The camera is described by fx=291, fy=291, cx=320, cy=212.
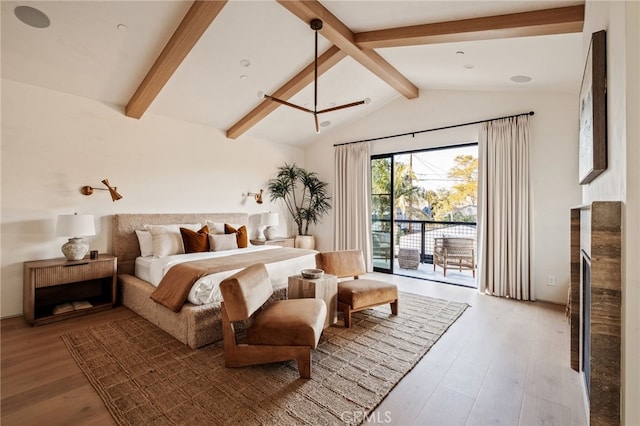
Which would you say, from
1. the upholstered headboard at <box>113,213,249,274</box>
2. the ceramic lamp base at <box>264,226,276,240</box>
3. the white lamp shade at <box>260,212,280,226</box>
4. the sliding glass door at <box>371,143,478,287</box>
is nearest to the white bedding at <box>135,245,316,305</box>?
the upholstered headboard at <box>113,213,249,274</box>

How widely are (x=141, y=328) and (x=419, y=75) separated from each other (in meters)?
4.86

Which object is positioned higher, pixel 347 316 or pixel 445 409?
pixel 347 316

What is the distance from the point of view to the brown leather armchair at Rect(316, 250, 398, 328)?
10.2 ft

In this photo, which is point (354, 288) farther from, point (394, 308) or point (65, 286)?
point (65, 286)

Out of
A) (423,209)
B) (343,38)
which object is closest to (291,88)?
(343,38)

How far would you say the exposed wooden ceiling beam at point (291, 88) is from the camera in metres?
3.70

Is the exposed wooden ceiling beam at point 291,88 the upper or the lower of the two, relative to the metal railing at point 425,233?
upper

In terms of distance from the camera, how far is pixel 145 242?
3.99 metres

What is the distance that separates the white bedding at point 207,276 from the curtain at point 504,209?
260cm

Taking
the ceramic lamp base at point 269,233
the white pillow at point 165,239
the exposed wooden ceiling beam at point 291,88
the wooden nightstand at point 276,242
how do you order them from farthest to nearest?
the ceramic lamp base at point 269,233
the wooden nightstand at point 276,242
the white pillow at point 165,239
the exposed wooden ceiling beam at point 291,88

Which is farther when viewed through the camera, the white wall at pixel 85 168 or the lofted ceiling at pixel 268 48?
the white wall at pixel 85 168

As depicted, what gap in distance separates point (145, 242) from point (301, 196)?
338cm

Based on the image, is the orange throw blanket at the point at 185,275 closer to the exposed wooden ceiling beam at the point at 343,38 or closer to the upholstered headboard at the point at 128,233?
the upholstered headboard at the point at 128,233

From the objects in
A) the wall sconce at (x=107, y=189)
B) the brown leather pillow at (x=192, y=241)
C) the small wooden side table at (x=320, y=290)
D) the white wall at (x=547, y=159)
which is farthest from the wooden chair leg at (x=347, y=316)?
the wall sconce at (x=107, y=189)
